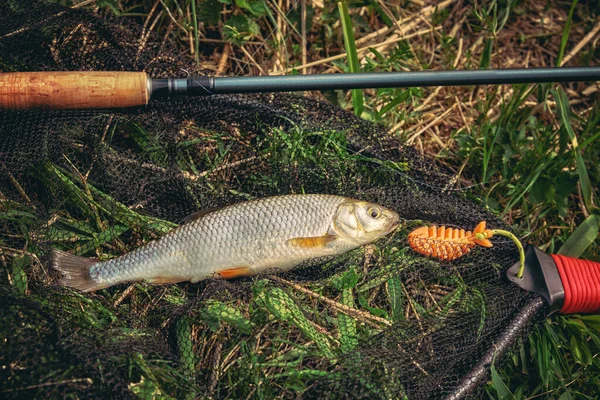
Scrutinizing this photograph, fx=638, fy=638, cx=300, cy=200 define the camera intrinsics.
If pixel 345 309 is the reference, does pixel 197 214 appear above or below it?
above

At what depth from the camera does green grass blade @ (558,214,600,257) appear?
3.20 m

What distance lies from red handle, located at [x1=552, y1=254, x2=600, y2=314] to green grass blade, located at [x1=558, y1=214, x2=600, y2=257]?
1.36ft

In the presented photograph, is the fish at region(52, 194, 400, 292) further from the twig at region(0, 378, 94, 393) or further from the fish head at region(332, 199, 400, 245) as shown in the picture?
the twig at region(0, 378, 94, 393)

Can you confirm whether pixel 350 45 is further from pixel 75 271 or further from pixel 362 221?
pixel 75 271

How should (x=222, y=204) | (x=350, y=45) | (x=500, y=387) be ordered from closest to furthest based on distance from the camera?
(x=500, y=387) < (x=222, y=204) < (x=350, y=45)

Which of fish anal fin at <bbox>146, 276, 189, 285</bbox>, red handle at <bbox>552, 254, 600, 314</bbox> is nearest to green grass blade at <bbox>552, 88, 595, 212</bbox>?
red handle at <bbox>552, 254, 600, 314</bbox>

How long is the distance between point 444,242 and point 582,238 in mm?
926

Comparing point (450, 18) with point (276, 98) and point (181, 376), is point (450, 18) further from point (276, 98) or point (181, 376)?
point (181, 376)

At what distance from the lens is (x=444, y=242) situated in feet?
9.04

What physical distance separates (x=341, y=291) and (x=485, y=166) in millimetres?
1117

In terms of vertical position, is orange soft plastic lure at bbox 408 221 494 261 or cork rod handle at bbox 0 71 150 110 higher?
cork rod handle at bbox 0 71 150 110

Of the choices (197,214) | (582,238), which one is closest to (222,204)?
(197,214)

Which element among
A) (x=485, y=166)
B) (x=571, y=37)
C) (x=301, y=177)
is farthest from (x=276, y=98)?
(x=571, y=37)

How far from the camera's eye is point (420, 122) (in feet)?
11.8
